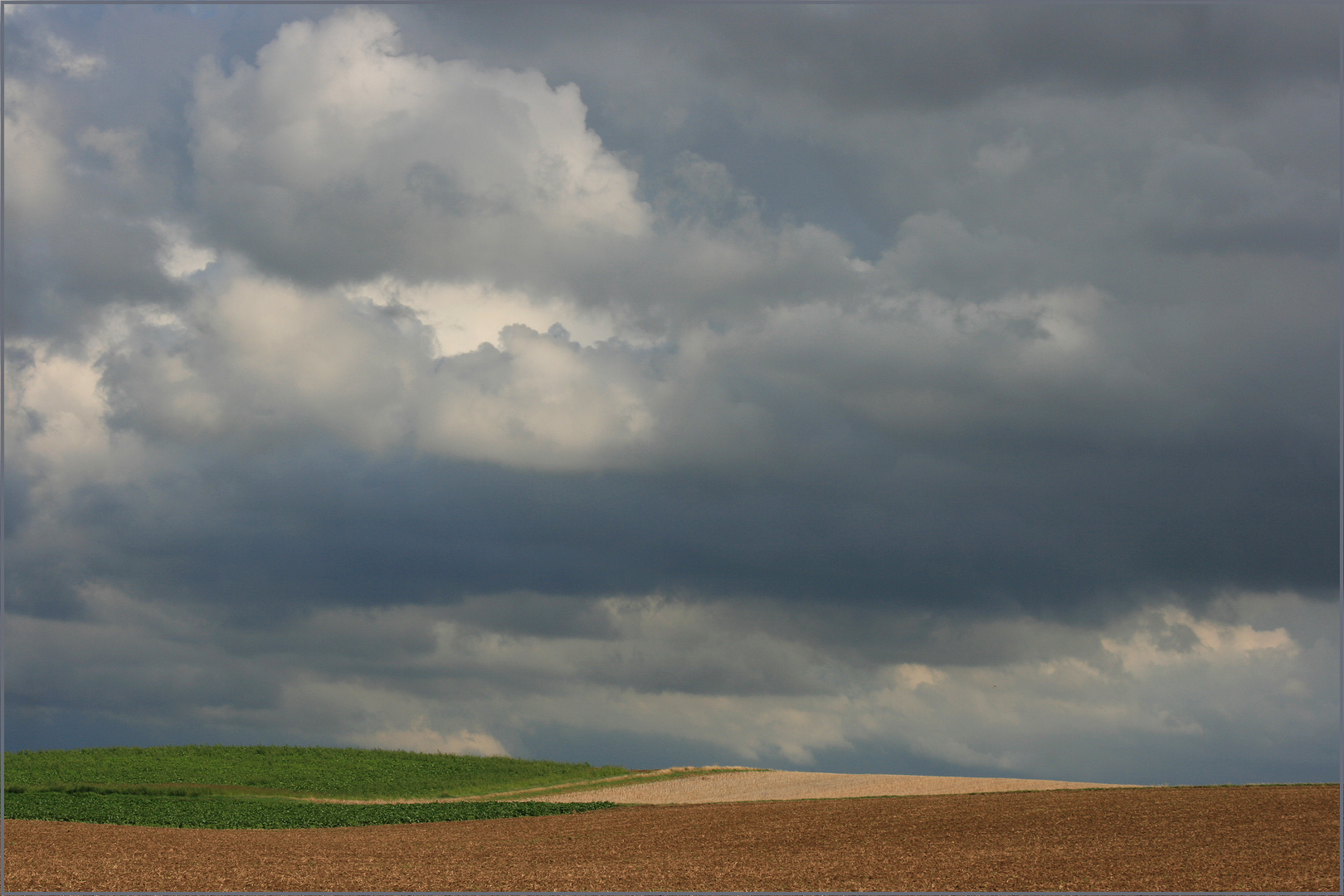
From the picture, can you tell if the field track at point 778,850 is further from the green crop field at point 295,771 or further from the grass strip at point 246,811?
the green crop field at point 295,771

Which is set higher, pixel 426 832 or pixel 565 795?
pixel 426 832

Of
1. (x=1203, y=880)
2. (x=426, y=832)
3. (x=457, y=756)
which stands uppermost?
(x=1203, y=880)

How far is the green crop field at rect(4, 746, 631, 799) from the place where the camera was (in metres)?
67.8

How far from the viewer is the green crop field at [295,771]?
6775cm

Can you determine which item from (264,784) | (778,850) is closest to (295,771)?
(264,784)

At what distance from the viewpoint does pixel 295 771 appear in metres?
75.6

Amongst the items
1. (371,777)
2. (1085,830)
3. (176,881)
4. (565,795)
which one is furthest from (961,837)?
(371,777)

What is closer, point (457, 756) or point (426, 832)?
point (426, 832)

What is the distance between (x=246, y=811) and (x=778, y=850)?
29.2m

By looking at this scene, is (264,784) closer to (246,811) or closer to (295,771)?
(295,771)

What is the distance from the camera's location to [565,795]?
211 feet

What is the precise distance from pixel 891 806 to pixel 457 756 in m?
53.1

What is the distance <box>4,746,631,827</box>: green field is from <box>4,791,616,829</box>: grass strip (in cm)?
7

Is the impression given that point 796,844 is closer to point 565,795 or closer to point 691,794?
point 691,794
